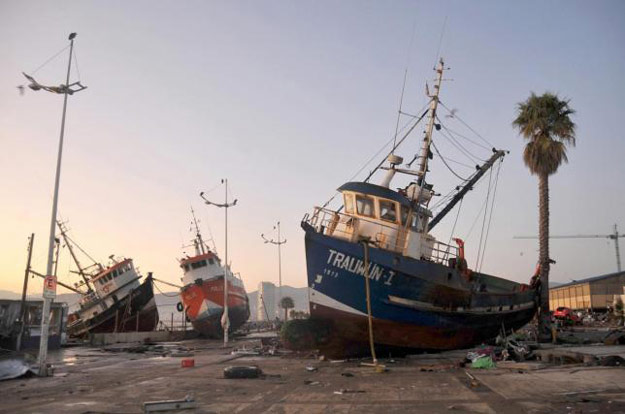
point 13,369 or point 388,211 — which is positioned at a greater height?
point 388,211

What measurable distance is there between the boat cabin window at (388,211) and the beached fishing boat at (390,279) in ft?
0.14

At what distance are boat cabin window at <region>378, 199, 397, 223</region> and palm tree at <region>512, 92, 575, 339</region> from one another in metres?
12.2

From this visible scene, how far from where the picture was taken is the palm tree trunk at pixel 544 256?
26.0 m

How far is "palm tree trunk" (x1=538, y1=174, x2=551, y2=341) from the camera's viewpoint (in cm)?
2602

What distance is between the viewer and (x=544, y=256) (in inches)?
1079

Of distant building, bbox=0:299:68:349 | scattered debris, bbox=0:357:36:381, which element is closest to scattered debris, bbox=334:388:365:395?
scattered debris, bbox=0:357:36:381

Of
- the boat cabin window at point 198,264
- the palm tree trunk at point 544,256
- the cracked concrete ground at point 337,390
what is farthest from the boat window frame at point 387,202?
the boat cabin window at point 198,264

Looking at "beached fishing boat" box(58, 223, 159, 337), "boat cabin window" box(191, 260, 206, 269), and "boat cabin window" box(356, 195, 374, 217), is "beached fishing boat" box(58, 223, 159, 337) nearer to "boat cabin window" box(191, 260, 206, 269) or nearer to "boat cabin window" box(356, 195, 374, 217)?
"boat cabin window" box(191, 260, 206, 269)

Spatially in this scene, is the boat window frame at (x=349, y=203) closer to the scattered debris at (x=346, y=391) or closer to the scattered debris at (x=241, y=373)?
the scattered debris at (x=241, y=373)

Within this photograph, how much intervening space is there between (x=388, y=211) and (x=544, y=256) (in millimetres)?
12537

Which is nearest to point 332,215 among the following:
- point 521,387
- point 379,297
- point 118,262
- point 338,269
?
point 338,269

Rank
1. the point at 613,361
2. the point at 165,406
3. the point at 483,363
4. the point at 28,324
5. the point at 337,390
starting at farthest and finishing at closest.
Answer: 1. the point at 28,324
2. the point at 483,363
3. the point at 613,361
4. the point at 337,390
5. the point at 165,406

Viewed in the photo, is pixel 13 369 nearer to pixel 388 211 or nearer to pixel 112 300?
pixel 388 211

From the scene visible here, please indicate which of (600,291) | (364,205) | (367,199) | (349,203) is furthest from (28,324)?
(600,291)
